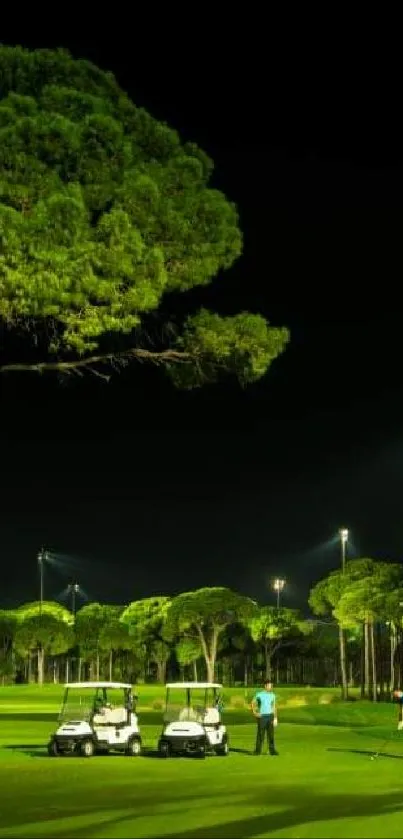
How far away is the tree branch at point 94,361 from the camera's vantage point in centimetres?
2922

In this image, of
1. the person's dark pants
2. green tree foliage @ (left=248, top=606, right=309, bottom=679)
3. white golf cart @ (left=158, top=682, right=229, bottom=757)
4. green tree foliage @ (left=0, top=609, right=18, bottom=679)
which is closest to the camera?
white golf cart @ (left=158, top=682, right=229, bottom=757)

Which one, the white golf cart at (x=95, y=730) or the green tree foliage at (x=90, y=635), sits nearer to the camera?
the white golf cart at (x=95, y=730)

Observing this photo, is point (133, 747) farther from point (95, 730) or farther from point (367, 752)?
point (367, 752)

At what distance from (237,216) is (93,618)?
97.7 m

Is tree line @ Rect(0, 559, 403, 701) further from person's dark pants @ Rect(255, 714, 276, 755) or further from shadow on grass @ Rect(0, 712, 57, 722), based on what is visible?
person's dark pants @ Rect(255, 714, 276, 755)

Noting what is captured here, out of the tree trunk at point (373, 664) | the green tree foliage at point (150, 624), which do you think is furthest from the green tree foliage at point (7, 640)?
the tree trunk at point (373, 664)

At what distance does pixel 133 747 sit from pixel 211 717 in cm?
200

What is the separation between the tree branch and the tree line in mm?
53665

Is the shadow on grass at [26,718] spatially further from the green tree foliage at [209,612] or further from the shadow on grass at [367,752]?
the green tree foliage at [209,612]

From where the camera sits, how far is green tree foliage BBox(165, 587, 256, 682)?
104500 millimetres

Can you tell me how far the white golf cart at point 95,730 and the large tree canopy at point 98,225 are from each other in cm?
806

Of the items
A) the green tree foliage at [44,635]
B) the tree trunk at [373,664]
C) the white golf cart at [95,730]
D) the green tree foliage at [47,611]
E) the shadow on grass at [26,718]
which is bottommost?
the white golf cart at [95,730]

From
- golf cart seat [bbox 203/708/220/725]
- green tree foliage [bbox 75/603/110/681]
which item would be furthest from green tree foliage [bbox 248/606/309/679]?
golf cart seat [bbox 203/708/220/725]

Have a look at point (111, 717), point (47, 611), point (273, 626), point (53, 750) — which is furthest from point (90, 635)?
point (53, 750)
